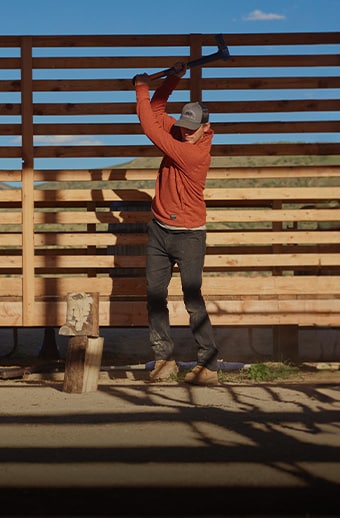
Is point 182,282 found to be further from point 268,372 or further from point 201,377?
point 268,372

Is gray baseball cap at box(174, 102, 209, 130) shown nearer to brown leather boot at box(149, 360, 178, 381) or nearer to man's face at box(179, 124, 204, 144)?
man's face at box(179, 124, 204, 144)

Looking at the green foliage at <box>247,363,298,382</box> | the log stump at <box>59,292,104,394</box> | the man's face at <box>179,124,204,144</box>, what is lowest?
the green foliage at <box>247,363,298,382</box>

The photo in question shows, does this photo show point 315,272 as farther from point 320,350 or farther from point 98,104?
point 98,104

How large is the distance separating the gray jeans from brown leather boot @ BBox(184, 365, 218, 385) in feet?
0.17

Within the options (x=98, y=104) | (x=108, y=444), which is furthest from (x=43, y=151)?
(x=108, y=444)

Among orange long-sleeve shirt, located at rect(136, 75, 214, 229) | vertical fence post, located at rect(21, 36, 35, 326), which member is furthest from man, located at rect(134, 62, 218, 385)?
vertical fence post, located at rect(21, 36, 35, 326)

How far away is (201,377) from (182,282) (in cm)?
84

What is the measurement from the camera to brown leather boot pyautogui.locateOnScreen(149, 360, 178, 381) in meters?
8.40

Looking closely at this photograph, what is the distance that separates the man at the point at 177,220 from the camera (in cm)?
798

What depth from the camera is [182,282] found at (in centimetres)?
827

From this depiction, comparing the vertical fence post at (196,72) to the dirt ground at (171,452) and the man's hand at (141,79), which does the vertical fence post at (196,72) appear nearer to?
the man's hand at (141,79)

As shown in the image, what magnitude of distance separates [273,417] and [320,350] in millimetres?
5077

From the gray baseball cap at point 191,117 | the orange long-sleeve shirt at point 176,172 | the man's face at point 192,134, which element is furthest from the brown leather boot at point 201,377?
the gray baseball cap at point 191,117

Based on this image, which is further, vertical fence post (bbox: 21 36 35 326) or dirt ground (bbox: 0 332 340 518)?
vertical fence post (bbox: 21 36 35 326)
